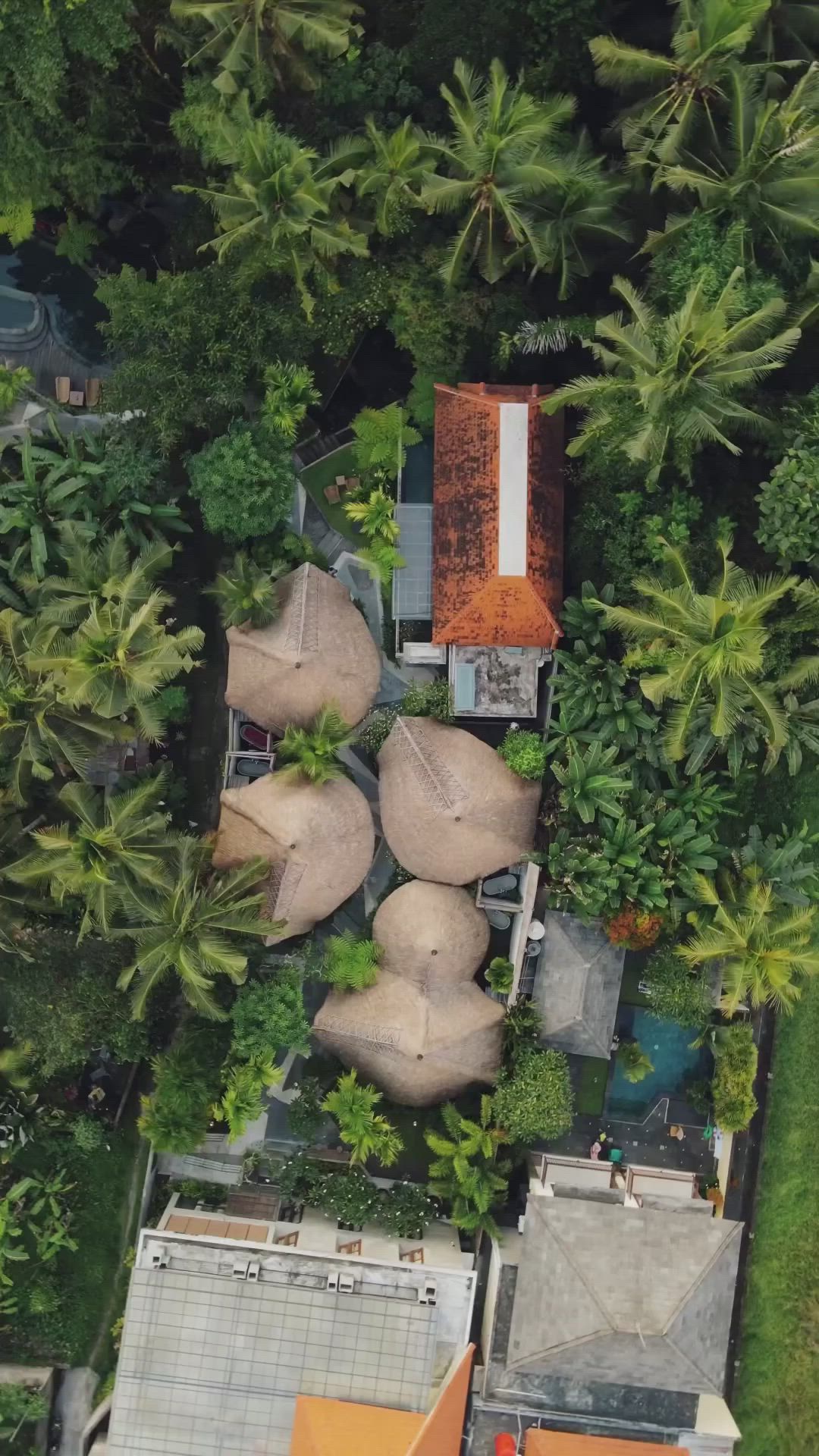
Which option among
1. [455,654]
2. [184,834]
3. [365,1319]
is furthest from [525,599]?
[365,1319]

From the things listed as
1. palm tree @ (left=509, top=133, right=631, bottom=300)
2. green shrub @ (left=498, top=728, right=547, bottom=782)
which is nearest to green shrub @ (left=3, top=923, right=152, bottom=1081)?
green shrub @ (left=498, top=728, right=547, bottom=782)

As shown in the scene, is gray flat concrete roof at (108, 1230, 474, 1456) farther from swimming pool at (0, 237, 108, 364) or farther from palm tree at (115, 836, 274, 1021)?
swimming pool at (0, 237, 108, 364)

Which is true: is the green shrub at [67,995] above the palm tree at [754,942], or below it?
below

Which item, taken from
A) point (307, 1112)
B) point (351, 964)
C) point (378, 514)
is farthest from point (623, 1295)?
point (378, 514)

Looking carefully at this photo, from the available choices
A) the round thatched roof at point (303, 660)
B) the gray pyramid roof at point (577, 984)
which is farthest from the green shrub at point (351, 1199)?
the round thatched roof at point (303, 660)

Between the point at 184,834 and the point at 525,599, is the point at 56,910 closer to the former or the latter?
the point at 184,834

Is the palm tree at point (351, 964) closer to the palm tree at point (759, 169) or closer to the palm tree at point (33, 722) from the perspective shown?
the palm tree at point (33, 722)

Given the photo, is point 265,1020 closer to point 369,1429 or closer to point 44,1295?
point 369,1429
